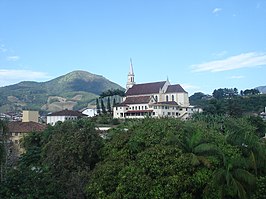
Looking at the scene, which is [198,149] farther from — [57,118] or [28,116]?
[57,118]

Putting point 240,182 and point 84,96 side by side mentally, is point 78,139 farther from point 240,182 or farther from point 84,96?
point 84,96

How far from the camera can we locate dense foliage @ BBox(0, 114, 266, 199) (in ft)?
38.0

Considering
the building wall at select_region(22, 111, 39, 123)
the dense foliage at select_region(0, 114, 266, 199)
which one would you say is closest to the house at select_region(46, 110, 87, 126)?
the building wall at select_region(22, 111, 39, 123)

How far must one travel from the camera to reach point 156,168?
1211cm

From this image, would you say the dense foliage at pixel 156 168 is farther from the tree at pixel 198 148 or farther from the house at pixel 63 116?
the house at pixel 63 116

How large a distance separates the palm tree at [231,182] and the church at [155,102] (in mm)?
45400

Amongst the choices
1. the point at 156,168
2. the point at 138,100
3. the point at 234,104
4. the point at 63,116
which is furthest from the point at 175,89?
the point at 156,168

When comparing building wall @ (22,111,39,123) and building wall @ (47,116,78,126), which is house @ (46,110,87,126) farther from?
building wall @ (22,111,39,123)

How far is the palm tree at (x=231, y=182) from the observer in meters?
11.3

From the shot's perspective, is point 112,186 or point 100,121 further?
point 100,121

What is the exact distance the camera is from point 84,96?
173 metres

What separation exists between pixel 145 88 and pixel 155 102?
639 centimetres

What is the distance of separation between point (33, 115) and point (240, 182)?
1877 inches

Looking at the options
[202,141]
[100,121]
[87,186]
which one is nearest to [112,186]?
[87,186]
